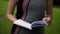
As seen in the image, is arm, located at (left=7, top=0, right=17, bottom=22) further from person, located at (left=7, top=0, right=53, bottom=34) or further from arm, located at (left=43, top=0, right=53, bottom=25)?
arm, located at (left=43, top=0, right=53, bottom=25)

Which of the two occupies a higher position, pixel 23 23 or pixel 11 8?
pixel 11 8

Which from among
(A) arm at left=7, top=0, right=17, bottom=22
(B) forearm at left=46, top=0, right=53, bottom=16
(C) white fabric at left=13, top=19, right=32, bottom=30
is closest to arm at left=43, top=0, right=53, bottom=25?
(B) forearm at left=46, top=0, right=53, bottom=16


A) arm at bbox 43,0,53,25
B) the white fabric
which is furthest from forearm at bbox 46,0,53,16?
the white fabric

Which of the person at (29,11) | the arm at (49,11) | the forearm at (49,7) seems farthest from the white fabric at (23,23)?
the forearm at (49,7)

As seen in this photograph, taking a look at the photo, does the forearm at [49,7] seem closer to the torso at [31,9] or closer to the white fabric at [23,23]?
the torso at [31,9]

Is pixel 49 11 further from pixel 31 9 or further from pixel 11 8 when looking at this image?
pixel 11 8

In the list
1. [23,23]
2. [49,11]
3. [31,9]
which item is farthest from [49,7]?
[23,23]

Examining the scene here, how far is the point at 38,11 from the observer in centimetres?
223

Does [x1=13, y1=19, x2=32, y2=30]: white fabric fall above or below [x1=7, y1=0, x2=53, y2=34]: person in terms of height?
below

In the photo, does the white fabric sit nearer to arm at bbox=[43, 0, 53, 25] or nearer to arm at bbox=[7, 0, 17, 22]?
arm at bbox=[7, 0, 17, 22]

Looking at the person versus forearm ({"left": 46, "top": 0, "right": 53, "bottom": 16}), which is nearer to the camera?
the person

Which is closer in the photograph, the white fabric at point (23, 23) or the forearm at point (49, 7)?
the white fabric at point (23, 23)

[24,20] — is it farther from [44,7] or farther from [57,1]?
[57,1]

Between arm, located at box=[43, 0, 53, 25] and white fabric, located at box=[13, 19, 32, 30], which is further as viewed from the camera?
arm, located at box=[43, 0, 53, 25]
